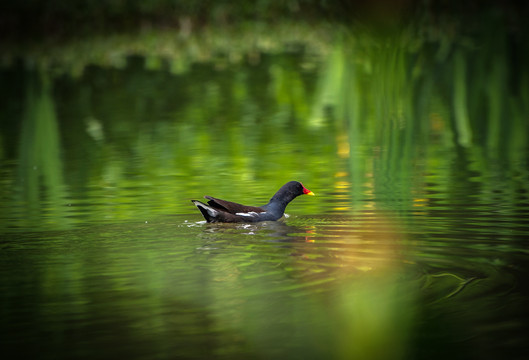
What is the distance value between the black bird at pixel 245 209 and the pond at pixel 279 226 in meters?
0.12

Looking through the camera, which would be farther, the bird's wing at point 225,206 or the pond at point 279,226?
the bird's wing at point 225,206

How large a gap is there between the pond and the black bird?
0.12 meters

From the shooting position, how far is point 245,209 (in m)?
8.55

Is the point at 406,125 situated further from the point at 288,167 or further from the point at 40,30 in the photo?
the point at 40,30

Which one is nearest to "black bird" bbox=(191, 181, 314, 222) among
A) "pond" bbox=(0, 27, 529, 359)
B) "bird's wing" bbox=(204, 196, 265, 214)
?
"bird's wing" bbox=(204, 196, 265, 214)

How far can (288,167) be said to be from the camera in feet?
37.2

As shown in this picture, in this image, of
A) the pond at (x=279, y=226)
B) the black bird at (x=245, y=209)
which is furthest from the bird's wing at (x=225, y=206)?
the pond at (x=279, y=226)

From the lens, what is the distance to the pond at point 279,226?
5453 mm

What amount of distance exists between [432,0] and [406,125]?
8.40 metres

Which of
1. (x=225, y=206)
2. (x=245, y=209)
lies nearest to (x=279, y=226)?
(x=245, y=209)

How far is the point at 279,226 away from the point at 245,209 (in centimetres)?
34

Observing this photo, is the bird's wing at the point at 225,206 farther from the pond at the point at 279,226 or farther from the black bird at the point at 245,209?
the pond at the point at 279,226

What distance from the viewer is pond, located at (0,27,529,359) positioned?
5.45 m

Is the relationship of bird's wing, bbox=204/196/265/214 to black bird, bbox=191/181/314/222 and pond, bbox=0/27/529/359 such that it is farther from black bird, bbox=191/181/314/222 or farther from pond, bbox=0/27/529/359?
pond, bbox=0/27/529/359
